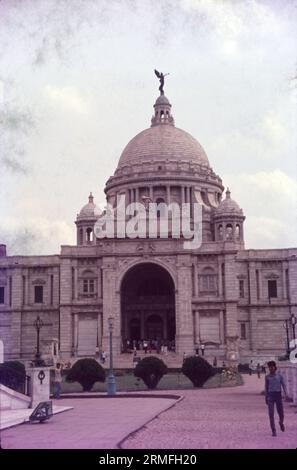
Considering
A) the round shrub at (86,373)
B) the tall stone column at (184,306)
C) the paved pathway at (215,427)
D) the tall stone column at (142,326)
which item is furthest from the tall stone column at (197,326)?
the paved pathway at (215,427)

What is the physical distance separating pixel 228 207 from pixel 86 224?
16686 mm

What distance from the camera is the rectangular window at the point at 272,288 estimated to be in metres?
73.1

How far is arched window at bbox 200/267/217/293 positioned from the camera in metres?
69.4

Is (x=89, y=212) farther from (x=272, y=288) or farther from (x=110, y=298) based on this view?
(x=272, y=288)

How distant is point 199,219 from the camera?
83.7m

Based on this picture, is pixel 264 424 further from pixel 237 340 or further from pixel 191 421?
pixel 237 340

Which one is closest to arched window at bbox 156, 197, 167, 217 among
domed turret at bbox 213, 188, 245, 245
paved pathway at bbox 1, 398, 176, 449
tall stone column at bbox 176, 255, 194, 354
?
domed turret at bbox 213, 188, 245, 245

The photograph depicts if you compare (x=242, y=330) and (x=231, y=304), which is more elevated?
(x=231, y=304)

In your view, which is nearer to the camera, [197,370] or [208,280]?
[197,370]

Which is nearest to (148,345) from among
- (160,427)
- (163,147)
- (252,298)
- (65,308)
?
(65,308)

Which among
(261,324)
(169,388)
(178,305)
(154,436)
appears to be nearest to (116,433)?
(154,436)

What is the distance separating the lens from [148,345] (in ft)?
229

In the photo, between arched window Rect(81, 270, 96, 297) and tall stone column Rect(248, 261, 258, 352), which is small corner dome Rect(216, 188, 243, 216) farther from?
arched window Rect(81, 270, 96, 297)

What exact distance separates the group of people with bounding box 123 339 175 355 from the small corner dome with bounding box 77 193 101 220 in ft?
57.8
